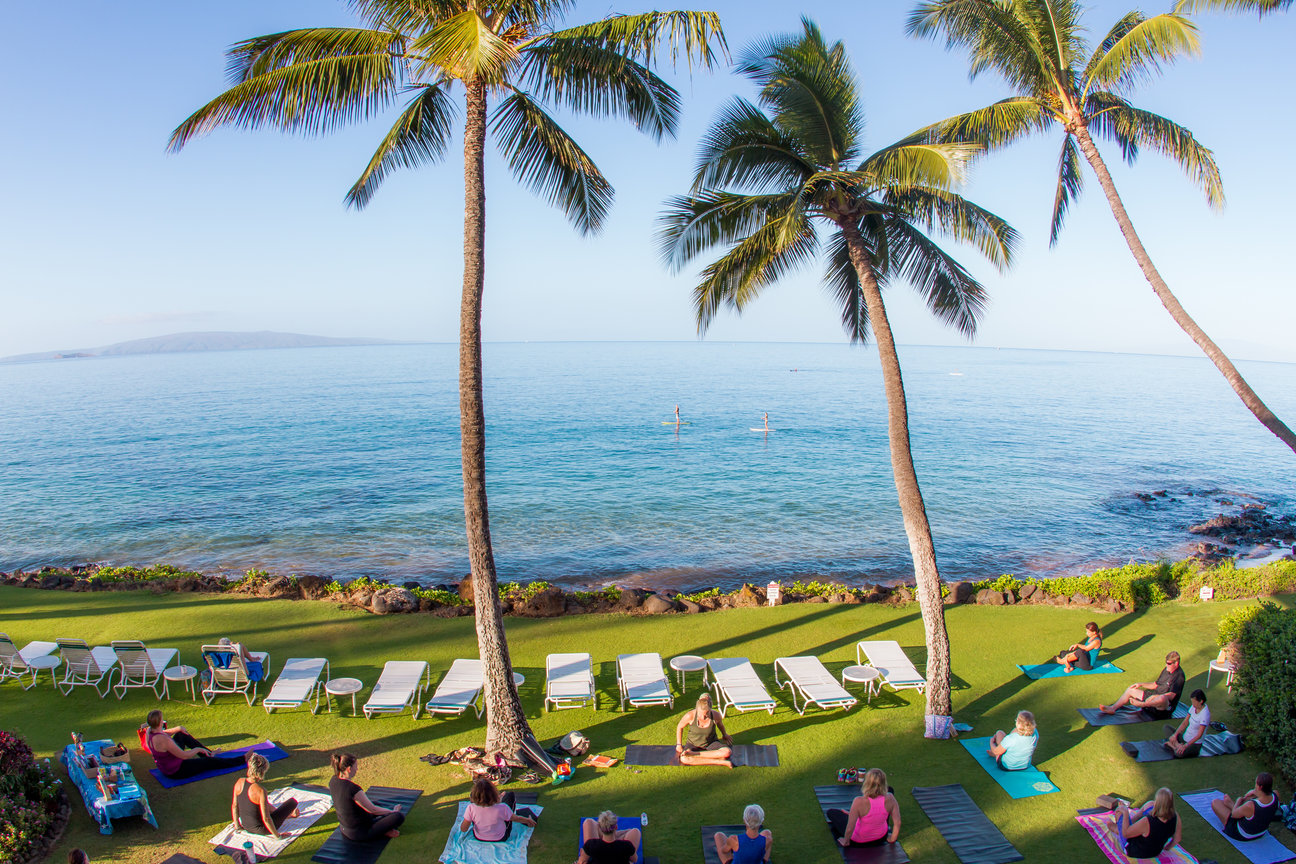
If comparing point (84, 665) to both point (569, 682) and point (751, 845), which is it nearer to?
point (569, 682)

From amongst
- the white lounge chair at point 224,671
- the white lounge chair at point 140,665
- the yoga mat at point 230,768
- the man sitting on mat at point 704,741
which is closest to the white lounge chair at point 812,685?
the man sitting on mat at point 704,741

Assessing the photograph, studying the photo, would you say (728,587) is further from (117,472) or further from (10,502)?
(117,472)

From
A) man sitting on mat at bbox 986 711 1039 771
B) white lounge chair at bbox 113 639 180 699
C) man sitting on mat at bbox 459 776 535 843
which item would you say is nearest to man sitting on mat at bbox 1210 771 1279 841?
man sitting on mat at bbox 986 711 1039 771

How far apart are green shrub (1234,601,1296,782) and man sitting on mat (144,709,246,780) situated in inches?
506

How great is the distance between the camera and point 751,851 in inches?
270

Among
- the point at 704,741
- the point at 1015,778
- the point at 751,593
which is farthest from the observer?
the point at 751,593

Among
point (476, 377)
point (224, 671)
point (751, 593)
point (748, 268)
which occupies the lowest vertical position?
point (751, 593)

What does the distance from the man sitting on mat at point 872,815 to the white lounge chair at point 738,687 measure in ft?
9.87

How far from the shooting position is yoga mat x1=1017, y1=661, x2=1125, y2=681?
467 inches

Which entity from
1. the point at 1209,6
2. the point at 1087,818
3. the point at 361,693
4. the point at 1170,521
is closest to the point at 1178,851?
→ the point at 1087,818

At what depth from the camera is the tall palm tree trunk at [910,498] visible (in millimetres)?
10180

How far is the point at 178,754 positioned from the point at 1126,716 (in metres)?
12.7

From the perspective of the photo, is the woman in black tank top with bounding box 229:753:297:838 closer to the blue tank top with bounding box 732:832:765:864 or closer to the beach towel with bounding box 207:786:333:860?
the beach towel with bounding box 207:786:333:860

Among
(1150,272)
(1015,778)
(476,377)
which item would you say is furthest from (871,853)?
(1150,272)
